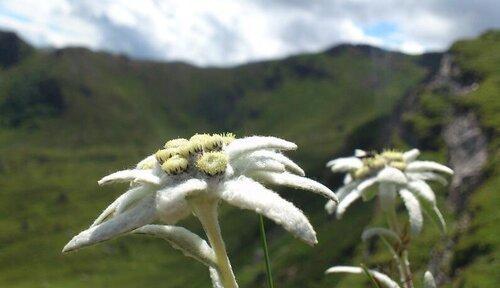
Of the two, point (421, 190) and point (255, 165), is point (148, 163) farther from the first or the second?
point (421, 190)

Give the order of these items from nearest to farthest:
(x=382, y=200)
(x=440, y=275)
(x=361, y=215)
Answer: (x=382, y=200)
(x=440, y=275)
(x=361, y=215)

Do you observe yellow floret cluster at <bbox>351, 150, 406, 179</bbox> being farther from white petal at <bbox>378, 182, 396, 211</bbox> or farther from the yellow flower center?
the yellow flower center

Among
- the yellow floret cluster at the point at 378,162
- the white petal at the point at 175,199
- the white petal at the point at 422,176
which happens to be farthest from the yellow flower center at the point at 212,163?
the white petal at the point at 422,176

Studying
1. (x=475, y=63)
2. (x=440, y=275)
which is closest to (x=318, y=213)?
(x=475, y=63)

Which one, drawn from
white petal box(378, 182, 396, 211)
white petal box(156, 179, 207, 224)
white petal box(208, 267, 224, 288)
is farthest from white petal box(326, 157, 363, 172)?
white petal box(156, 179, 207, 224)

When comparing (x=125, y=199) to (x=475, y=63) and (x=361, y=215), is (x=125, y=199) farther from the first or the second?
(x=475, y=63)

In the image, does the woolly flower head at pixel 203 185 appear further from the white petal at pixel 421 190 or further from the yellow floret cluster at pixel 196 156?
Result: the white petal at pixel 421 190
